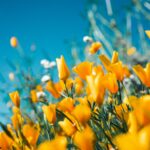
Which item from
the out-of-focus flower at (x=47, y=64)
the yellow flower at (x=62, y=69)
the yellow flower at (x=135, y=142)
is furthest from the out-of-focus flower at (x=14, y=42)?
the yellow flower at (x=135, y=142)

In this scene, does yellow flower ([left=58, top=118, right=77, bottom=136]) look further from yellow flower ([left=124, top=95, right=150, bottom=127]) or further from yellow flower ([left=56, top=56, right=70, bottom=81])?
yellow flower ([left=124, top=95, right=150, bottom=127])

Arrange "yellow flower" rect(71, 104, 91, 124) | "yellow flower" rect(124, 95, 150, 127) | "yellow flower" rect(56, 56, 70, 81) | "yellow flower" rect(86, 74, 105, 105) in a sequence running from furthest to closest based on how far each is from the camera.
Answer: "yellow flower" rect(56, 56, 70, 81) < "yellow flower" rect(86, 74, 105, 105) < "yellow flower" rect(71, 104, 91, 124) < "yellow flower" rect(124, 95, 150, 127)

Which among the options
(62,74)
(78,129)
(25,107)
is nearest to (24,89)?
(25,107)

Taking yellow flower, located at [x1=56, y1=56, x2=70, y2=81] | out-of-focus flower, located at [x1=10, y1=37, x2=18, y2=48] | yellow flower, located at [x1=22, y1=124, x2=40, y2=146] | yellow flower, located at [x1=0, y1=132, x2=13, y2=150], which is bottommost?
yellow flower, located at [x1=22, y1=124, x2=40, y2=146]

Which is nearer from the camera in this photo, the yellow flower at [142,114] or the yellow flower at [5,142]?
the yellow flower at [142,114]

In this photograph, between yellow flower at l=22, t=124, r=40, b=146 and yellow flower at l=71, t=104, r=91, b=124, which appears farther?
yellow flower at l=22, t=124, r=40, b=146

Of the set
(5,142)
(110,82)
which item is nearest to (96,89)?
(110,82)

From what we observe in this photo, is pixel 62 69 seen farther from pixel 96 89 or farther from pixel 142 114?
pixel 142 114

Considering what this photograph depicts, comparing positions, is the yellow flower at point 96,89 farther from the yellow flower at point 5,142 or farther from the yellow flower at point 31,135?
the yellow flower at point 5,142

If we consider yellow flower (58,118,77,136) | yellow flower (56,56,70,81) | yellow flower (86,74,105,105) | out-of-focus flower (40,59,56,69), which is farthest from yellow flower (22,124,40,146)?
out-of-focus flower (40,59,56,69)

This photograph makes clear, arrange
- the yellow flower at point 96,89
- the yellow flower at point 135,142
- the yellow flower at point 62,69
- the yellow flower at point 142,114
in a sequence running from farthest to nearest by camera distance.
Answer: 1. the yellow flower at point 62,69
2. the yellow flower at point 96,89
3. the yellow flower at point 142,114
4. the yellow flower at point 135,142

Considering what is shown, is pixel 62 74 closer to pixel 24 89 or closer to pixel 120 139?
pixel 120 139
